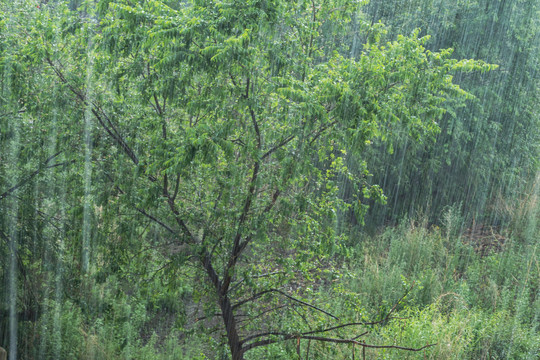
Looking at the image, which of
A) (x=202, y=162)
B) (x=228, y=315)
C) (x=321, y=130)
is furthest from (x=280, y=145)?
(x=228, y=315)

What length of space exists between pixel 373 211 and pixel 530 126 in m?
4.55

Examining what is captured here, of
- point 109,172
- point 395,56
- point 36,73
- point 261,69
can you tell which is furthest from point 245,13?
point 36,73

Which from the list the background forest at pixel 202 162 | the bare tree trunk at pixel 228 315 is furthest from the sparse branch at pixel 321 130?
the bare tree trunk at pixel 228 315

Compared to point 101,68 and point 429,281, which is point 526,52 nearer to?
point 429,281

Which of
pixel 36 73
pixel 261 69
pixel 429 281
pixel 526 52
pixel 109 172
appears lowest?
pixel 429 281

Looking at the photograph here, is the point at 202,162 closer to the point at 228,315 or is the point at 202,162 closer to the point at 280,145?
the point at 280,145

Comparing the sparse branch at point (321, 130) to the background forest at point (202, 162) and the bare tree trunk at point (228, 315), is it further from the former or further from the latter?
the bare tree trunk at point (228, 315)

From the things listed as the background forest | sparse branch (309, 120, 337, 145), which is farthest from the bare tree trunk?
sparse branch (309, 120, 337, 145)

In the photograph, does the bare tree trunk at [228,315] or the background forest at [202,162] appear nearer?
the background forest at [202,162]

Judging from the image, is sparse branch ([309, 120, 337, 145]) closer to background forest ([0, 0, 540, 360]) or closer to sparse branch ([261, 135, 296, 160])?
background forest ([0, 0, 540, 360])

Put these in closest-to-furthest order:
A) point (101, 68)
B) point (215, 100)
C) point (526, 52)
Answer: point (215, 100)
point (101, 68)
point (526, 52)

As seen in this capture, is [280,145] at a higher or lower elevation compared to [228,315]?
higher

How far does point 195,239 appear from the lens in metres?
4.79

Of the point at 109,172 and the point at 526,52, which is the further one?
the point at 526,52
